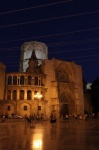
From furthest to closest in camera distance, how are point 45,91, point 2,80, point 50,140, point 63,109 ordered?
point 63,109 → point 45,91 → point 2,80 → point 50,140

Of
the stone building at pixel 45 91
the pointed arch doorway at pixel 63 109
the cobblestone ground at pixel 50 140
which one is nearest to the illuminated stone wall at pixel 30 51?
the stone building at pixel 45 91

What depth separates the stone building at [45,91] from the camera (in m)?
43.7

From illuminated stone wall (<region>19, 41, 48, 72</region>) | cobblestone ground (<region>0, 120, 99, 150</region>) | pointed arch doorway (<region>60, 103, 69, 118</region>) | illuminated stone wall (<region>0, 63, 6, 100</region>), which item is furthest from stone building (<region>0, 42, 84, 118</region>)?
cobblestone ground (<region>0, 120, 99, 150</region>)

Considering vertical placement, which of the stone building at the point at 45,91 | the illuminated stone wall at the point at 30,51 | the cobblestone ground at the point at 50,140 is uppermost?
the illuminated stone wall at the point at 30,51

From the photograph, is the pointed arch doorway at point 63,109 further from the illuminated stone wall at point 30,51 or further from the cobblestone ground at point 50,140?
the cobblestone ground at point 50,140

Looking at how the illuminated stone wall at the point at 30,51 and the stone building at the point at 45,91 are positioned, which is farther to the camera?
the illuminated stone wall at the point at 30,51

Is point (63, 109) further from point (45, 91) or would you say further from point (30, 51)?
point (30, 51)

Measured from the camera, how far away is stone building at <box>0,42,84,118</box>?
43.7 m

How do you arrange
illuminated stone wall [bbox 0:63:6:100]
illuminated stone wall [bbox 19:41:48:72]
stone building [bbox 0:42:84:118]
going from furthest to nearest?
illuminated stone wall [bbox 19:41:48:72] < stone building [bbox 0:42:84:118] < illuminated stone wall [bbox 0:63:6:100]

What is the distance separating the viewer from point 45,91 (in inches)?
1826

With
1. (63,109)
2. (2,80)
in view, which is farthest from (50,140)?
(63,109)

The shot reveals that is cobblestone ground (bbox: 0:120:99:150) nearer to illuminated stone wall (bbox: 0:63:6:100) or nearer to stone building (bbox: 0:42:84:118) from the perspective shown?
stone building (bbox: 0:42:84:118)

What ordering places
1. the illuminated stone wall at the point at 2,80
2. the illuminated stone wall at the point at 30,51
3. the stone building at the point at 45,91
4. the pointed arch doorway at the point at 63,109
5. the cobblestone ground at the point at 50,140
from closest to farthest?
the cobblestone ground at the point at 50,140 → the illuminated stone wall at the point at 2,80 → the stone building at the point at 45,91 → the pointed arch doorway at the point at 63,109 → the illuminated stone wall at the point at 30,51

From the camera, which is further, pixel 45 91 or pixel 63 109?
pixel 63 109
